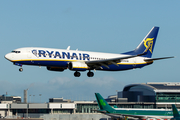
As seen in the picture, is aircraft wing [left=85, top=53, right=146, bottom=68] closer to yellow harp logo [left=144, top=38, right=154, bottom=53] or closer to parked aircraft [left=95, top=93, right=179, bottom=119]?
parked aircraft [left=95, top=93, right=179, bottom=119]

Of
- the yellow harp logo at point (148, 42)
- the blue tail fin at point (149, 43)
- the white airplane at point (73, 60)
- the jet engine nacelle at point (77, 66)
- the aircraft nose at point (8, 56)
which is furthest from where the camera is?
the yellow harp logo at point (148, 42)

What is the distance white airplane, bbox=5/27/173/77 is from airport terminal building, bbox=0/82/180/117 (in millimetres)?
33726

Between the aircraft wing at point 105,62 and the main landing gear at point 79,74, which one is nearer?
the aircraft wing at point 105,62

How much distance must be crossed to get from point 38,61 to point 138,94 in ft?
Answer: 255

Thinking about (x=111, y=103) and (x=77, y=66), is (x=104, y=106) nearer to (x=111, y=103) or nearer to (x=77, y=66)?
(x=77, y=66)

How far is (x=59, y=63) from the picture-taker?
62.3 meters

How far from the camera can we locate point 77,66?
207 ft

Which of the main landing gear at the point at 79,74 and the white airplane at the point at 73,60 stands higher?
the white airplane at the point at 73,60

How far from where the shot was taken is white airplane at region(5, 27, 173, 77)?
60.2 meters

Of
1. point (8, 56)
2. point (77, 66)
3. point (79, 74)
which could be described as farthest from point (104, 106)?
point (8, 56)

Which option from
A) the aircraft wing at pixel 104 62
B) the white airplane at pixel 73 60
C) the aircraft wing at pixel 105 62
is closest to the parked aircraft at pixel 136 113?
the white airplane at pixel 73 60

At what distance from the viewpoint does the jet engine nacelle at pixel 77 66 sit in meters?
62.8

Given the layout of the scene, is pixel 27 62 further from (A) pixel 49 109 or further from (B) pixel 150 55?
(A) pixel 49 109

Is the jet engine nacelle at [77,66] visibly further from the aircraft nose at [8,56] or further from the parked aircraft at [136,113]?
the aircraft nose at [8,56]
